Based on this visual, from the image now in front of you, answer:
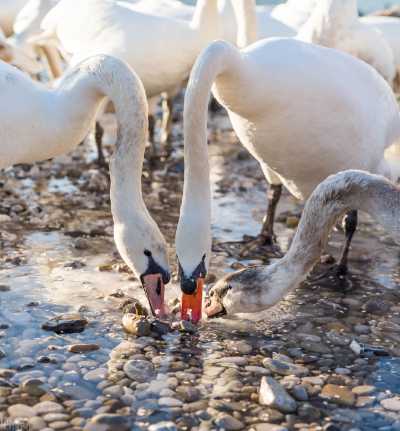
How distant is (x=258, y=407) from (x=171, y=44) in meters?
5.63

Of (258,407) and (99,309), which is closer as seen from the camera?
(258,407)

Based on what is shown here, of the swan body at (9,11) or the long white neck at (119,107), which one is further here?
the swan body at (9,11)

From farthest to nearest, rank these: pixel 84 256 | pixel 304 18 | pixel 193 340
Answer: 1. pixel 304 18
2. pixel 84 256
3. pixel 193 340

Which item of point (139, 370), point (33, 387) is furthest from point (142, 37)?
point (33, 387)

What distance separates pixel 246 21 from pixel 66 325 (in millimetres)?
3942

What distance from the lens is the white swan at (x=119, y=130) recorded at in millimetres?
5766

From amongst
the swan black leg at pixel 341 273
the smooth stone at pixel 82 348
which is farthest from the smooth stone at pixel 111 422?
the swan black leg at pixel 341 273

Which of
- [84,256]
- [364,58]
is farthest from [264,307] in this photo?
[364,58]

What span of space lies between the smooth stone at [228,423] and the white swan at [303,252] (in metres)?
1.15

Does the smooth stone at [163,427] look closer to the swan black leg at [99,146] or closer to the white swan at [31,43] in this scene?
the swan black leg at [99,146]

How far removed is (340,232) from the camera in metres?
8.09

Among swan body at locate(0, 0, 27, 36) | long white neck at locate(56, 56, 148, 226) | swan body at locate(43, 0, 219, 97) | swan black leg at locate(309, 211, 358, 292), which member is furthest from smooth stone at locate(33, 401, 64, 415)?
swan body at locate(0, 0, 27, 36)

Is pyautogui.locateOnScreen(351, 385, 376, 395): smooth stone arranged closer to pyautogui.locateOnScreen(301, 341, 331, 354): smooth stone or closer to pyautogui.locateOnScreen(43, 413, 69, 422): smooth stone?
pyautogui.locateOnScreen(301, 341, 331, 354): smooth stone

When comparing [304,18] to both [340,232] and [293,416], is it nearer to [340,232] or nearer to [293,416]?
[340,232]
